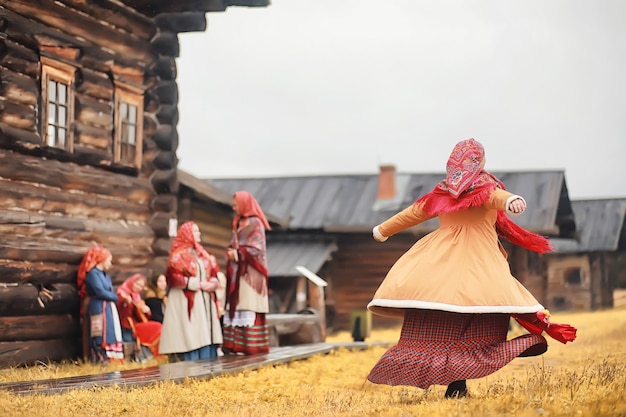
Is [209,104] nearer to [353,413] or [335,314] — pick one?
[335,314]

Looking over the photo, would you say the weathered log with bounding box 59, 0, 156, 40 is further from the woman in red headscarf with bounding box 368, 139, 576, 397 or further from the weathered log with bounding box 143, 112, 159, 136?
the woman in red headscarf with bounding box 368, 139, 576, 397

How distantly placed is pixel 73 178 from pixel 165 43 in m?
2.58

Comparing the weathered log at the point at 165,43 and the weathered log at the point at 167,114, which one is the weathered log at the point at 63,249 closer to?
the weathered log at the point at 167,114

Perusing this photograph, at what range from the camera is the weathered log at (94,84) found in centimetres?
1139

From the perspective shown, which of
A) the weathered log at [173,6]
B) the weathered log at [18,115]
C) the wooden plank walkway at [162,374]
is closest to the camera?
the wooden plank walkway at [162,374]

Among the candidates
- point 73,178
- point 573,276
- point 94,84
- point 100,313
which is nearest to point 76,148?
point 73,178

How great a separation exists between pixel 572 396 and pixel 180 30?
27.5ft

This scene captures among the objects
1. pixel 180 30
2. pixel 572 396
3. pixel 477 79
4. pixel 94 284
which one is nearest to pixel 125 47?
pixel 180 30

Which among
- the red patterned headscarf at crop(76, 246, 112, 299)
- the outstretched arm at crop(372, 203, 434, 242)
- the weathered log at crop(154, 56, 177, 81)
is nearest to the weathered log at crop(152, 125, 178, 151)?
the weathered log at crop(154, 56, 177, 81)

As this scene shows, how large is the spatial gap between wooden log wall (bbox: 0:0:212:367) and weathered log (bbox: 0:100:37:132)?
1cm

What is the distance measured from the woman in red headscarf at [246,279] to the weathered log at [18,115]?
8.00ft

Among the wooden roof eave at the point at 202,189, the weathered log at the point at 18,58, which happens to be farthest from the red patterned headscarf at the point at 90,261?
the wooden roof eave at the point at 202,189

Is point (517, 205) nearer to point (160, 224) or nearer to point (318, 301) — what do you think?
point (160, 224)

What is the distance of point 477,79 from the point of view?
22.1 meters
